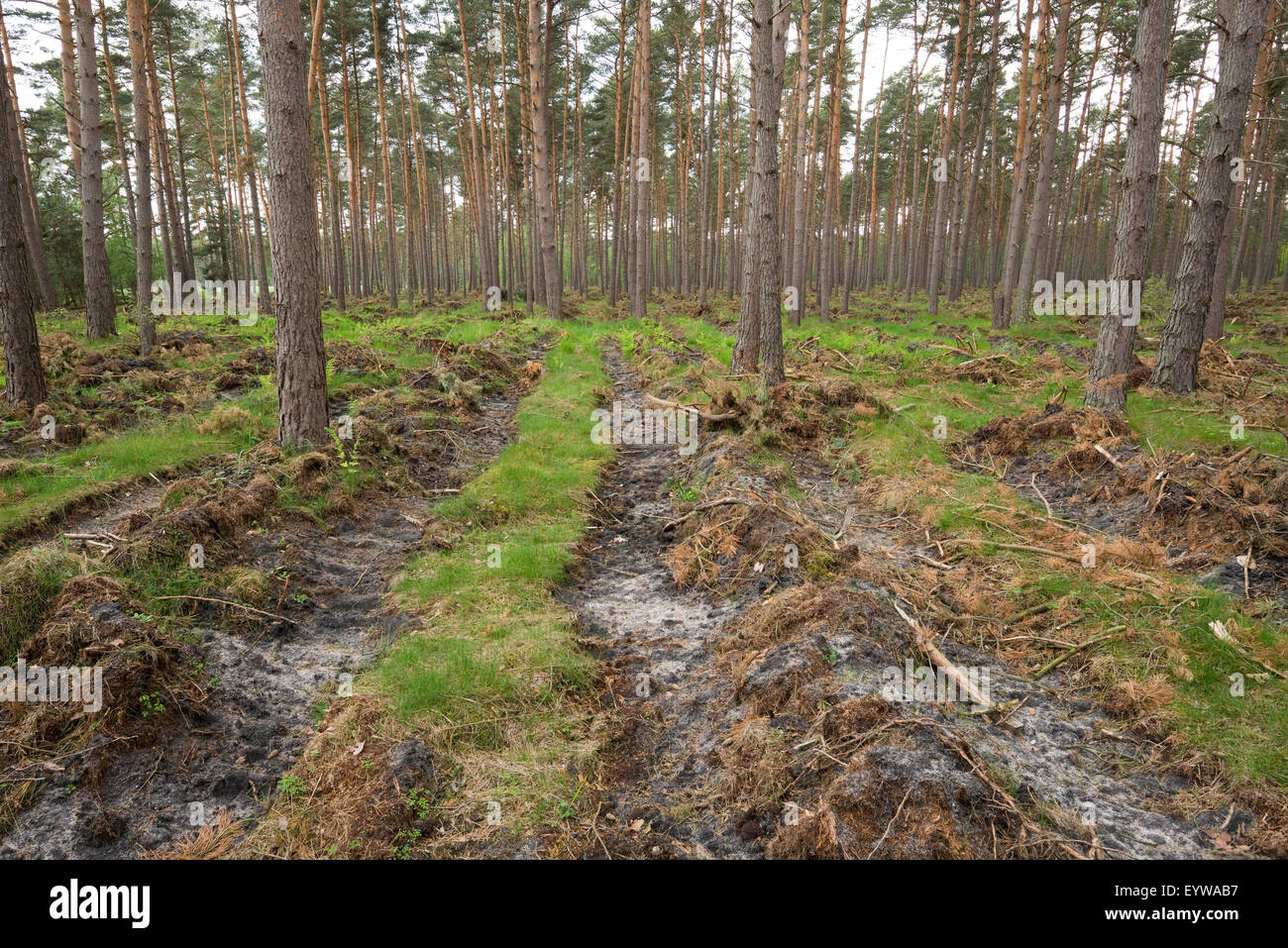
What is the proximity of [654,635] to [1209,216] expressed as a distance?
10755 millimetres

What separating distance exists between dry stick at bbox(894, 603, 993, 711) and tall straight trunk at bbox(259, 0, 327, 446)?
6.74 metres

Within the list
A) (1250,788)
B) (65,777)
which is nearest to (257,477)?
(65,777)

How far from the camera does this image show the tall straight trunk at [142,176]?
13.2 metres

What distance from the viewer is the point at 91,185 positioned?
13.5m

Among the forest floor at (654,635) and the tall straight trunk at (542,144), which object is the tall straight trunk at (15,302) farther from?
the tall straight trunk at (542,144)

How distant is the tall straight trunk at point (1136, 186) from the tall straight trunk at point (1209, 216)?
920 millimetres

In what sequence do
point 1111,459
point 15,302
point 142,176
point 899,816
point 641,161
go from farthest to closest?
point 641,161 → point 142,176 → point 15,302 → point 1111,459 → point 899,816

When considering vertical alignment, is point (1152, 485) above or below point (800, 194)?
below

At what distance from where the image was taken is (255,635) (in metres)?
4.68

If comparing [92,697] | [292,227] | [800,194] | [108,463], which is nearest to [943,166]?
[800,194]

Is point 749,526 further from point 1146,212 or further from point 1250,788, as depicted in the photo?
point 1146,212

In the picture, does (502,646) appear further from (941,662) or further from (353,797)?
(941,662)

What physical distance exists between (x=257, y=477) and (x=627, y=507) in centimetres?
402

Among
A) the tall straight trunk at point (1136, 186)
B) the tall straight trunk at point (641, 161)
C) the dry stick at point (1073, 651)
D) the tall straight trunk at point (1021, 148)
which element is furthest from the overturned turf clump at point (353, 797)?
the tall straight trunk at point (1021, 148)
